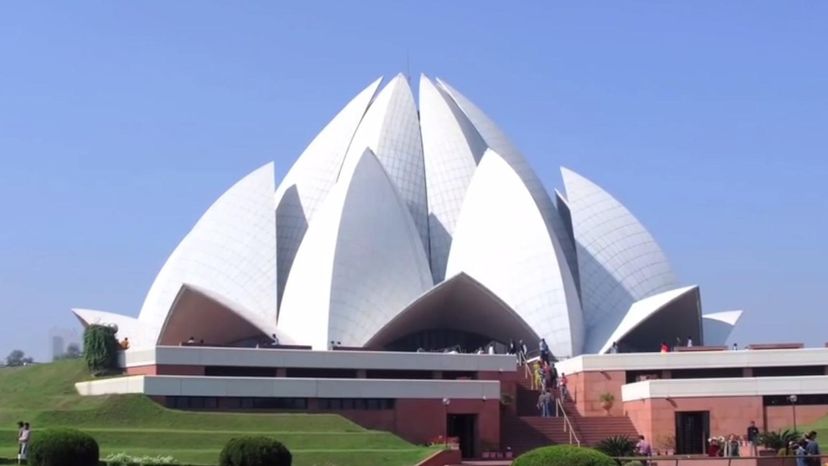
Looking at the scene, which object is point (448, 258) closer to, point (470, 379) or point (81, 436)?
point (470, 379)

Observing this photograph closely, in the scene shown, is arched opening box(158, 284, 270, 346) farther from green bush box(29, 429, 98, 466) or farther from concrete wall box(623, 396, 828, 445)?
green bush box(29, 429, 98, 466)

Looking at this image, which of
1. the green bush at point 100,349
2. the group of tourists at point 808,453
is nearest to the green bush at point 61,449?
the group of tourists at point 808,453

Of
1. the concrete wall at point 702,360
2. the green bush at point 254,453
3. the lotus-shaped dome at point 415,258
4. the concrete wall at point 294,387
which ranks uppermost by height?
the lotus-shaped dome at point 415,258

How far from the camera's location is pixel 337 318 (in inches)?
1577

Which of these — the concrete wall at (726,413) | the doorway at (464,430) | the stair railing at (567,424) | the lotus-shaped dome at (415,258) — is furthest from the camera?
the lotus-shaped dome at (415,258)

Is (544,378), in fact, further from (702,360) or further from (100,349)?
(100,349)

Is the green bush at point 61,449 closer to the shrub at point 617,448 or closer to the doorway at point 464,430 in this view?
the shrub at point 617,448

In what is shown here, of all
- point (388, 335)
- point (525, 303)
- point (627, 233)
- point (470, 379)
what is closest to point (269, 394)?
point (470, 379)

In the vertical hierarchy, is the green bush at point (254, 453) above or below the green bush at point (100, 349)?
below

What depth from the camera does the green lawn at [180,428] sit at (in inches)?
1032

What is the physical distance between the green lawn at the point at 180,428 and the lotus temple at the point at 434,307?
3.61 ft

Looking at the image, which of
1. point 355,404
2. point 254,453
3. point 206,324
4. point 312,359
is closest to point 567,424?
point 355,404

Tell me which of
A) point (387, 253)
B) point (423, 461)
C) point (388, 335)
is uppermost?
point (387, 253)

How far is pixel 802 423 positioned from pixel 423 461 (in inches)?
510
